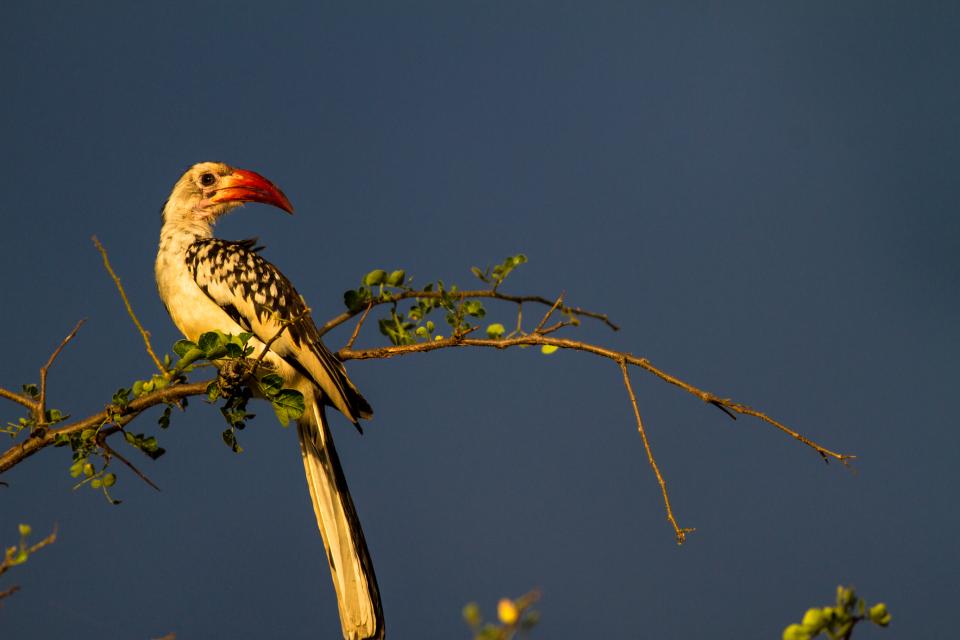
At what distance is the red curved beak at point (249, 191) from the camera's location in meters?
4.39

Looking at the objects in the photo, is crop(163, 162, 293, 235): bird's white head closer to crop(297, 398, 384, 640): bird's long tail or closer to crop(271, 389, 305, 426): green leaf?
crop(297, 398, 384, 640): bird's long tail

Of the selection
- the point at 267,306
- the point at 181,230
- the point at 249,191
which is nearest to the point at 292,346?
the point at 267,306

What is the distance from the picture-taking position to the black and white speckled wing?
136 inches

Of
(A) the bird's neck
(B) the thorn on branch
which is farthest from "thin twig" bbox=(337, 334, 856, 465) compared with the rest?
(A) the bird's neck

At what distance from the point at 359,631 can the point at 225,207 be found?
2106 millimetres

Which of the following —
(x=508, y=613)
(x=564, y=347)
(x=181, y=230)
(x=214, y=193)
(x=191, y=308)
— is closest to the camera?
(x=508, y=613)

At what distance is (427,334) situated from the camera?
2938mm

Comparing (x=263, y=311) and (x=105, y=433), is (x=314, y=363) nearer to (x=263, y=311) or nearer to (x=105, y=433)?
(x=263, y=311)

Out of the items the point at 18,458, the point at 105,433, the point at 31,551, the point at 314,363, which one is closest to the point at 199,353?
the point at 105,433

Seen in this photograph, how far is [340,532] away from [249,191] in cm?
178

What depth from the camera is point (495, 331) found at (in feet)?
9.42

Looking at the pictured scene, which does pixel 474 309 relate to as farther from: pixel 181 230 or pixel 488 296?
pixel 181 230

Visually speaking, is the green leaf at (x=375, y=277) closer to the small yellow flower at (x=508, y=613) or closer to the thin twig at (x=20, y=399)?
the thin twig at (x=20, y=399)

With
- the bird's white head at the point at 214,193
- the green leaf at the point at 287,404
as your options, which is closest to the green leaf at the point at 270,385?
the green leaf at the point at 287,404
